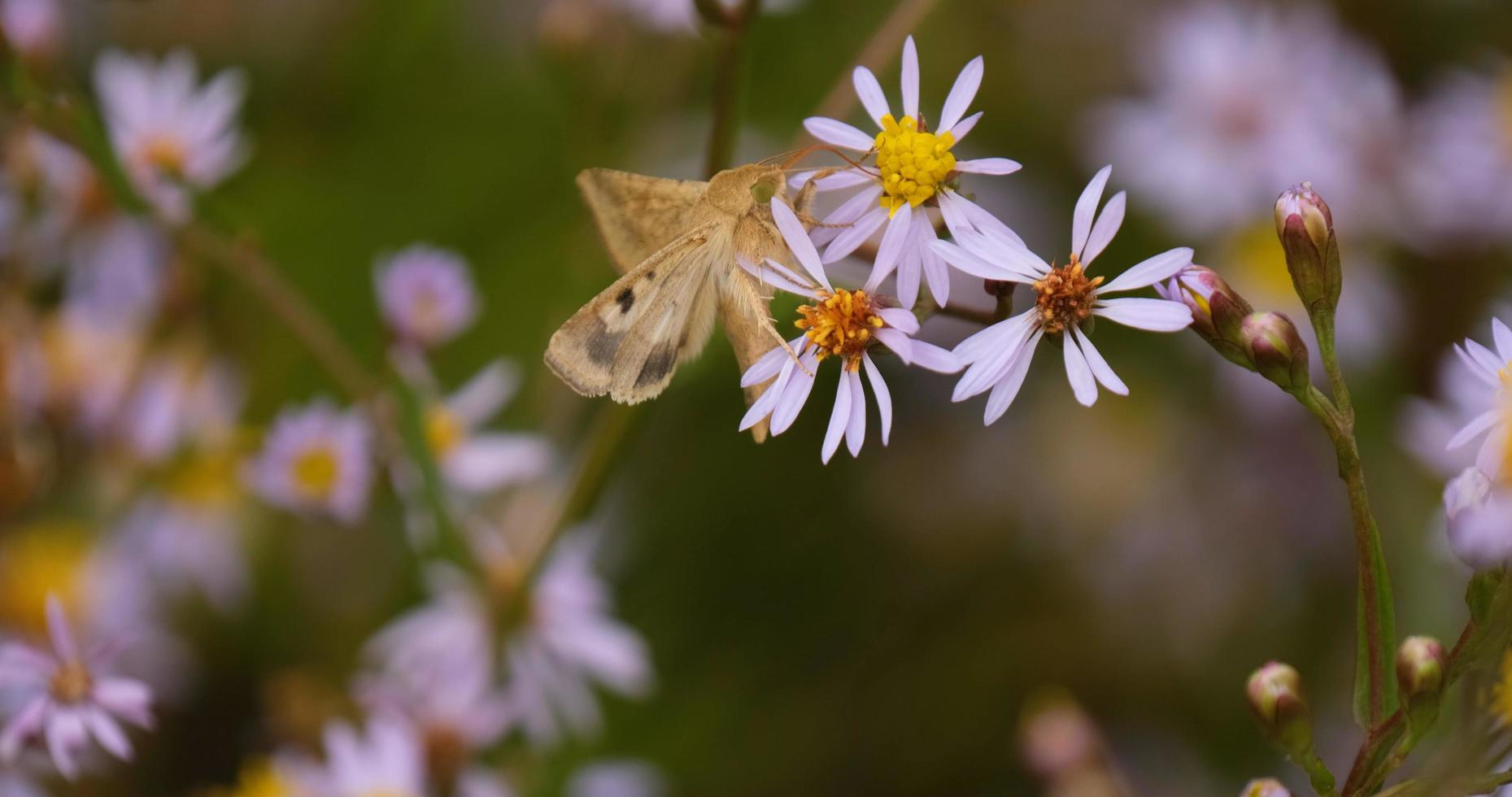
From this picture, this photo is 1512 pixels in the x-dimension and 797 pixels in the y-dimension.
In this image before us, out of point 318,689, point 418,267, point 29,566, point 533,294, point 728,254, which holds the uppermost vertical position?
point 533,294

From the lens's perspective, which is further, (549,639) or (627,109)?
(627,109)

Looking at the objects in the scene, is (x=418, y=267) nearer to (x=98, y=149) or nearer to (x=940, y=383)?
(x=98, y=149)

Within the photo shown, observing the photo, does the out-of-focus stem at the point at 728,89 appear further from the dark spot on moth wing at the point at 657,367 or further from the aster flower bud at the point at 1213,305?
the aster flower bud at the point at 1213,305

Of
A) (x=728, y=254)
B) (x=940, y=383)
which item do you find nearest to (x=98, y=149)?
(x=728, y=254)

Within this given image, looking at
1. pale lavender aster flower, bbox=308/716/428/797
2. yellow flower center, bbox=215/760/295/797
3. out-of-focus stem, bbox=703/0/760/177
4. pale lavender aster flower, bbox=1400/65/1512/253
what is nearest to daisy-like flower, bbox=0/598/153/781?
pale lavender aster flower, bbox=308/716/428/797

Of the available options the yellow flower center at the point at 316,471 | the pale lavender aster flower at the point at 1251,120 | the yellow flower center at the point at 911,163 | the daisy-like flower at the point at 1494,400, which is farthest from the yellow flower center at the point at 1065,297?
the pale lavender aster flower at the point at 1251,120

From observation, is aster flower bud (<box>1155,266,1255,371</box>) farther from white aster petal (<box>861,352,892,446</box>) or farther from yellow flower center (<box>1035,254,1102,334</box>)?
white aster petal (<box>861,352,892,446</box>)
